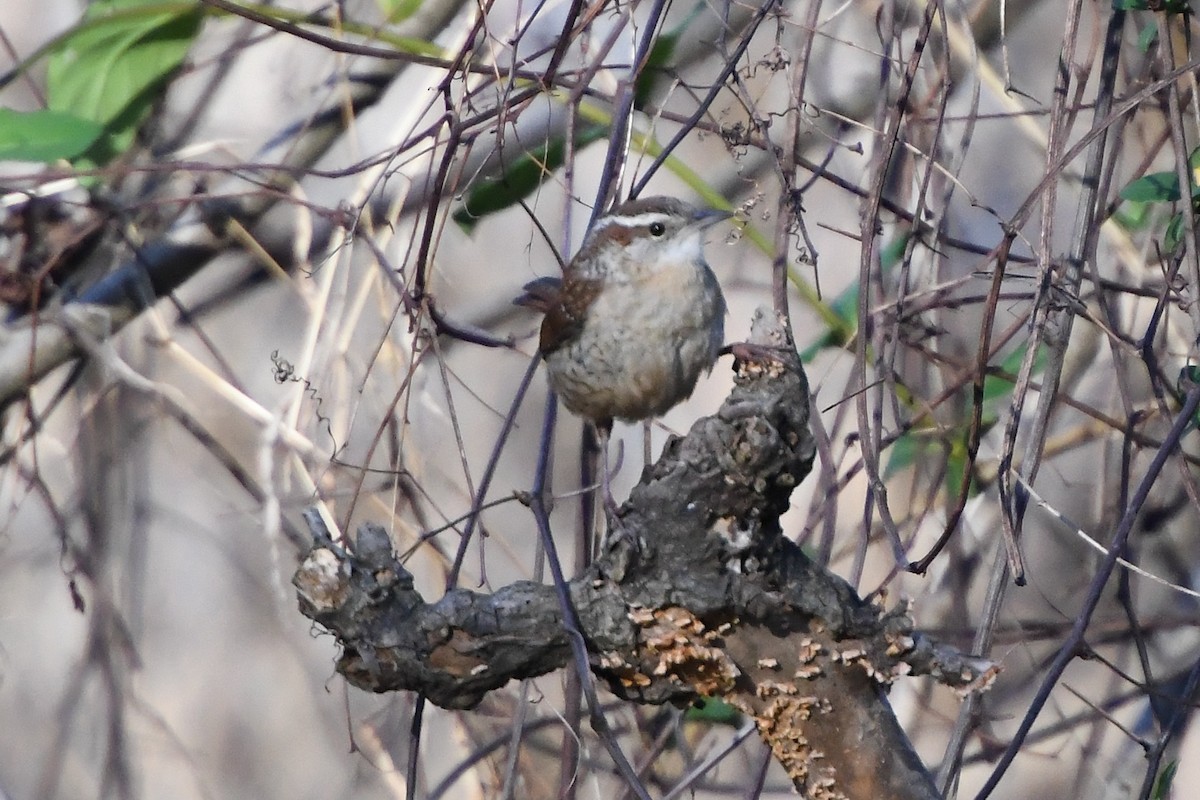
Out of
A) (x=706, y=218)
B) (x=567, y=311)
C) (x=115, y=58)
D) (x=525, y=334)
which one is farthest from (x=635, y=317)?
(x=115, y=58)

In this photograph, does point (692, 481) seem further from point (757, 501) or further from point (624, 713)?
point (624, 713)

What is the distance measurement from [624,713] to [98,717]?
265 cm

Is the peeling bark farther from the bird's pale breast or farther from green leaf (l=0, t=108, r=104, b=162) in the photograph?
green leaf (l=0, t=108, r=104, b=162)

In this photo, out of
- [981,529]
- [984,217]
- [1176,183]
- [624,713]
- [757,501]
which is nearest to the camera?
[757,501]

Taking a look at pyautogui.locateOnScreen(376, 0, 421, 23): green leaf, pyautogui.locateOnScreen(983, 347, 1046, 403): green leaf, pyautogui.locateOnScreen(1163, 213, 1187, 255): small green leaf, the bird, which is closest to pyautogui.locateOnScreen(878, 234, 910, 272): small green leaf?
pyautogui.locateOnScreen(983, 347, 1046, 403): green leaf

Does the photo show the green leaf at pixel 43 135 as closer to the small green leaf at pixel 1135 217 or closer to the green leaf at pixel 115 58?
the green leaf at pixel 115 58

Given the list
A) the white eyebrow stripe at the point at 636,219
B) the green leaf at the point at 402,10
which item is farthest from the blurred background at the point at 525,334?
the white eyebrow stripe at the point at 636,219

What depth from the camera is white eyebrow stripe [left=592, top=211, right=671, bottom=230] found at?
271 cm

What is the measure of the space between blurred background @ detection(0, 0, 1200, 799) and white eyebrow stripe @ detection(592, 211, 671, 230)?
12 centimetres

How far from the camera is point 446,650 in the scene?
1.80m

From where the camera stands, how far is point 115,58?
3.56m

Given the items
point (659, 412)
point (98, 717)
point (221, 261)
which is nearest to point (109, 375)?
point (221, 261)

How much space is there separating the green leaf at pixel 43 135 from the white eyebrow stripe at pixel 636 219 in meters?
1.42

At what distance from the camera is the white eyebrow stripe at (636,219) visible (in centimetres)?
271
